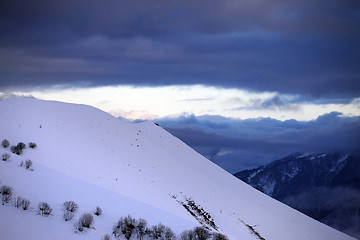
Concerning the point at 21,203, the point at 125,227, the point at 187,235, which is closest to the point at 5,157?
the point at 21,203

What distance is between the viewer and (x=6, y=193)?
20812mm

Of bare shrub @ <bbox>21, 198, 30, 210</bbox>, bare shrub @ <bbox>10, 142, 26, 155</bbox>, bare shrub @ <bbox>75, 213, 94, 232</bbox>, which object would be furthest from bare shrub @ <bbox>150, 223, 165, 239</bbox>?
bare shrub @ <bbox>10, 142, 26, 155</bbox>

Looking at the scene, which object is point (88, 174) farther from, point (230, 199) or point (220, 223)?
point (230, 199)

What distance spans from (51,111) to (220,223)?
29462 millimetres

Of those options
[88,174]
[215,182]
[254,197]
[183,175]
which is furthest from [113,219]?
[254,197]

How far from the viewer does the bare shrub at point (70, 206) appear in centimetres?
2260

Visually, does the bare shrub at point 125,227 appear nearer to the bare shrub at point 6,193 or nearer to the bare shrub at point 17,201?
the bare shrub at point 17,201

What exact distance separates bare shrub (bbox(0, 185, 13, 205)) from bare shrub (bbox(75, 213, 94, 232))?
452cm

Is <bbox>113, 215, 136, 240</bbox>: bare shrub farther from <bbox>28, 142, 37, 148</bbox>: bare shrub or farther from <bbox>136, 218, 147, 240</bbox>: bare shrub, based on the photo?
<bbox>28, 142, 37, 148</bbox>: bare shrub

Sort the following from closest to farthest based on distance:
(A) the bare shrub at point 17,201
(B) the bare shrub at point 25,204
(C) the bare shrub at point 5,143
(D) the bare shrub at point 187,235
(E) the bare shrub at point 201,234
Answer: (A) the bare shrub at point 17,201
(B) the bare shrub at point 25,204
(D) the bare shrub at point 187,235
(E) the bare shrub at point 201,234
(C) the bare shrub at point 5,143

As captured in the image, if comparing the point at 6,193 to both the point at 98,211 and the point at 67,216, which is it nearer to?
the point at 67,216

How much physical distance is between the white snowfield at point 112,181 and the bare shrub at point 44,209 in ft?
1.03

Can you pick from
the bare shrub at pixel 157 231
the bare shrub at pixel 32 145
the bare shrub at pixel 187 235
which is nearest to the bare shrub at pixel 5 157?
the bare shrub at pixel 32 145

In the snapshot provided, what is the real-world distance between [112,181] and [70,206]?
12.4 metres
